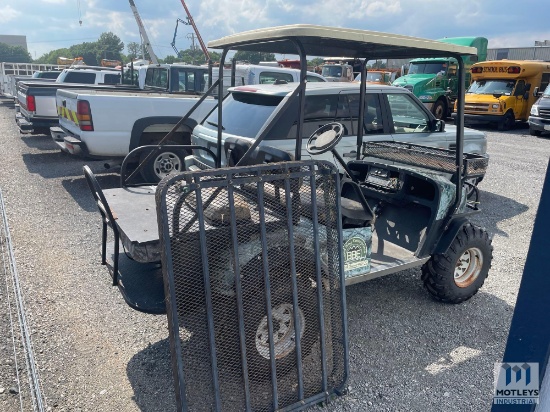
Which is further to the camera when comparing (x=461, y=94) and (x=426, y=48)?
(x=461, y=94)

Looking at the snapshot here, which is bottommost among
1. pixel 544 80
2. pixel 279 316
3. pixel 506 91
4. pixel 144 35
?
pixel 279 316

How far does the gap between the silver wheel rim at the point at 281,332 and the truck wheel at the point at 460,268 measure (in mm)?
1567

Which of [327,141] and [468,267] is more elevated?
[327,141]

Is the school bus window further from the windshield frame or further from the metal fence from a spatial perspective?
the metal fence

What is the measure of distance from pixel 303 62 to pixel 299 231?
1.15 meters

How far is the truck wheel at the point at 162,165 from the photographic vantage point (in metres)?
6.87

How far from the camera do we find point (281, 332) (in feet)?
9.34

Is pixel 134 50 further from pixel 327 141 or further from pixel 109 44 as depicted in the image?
pixel 327 141

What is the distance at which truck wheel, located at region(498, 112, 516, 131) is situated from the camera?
1593cm

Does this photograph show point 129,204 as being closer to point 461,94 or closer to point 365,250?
point 365,250

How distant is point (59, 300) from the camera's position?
3.93m

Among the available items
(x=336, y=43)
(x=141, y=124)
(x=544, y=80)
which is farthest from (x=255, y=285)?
(x=544, y=80)

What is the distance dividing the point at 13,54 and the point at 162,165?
108317mm

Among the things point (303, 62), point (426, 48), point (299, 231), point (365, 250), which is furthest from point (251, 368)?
point (426, 48)
